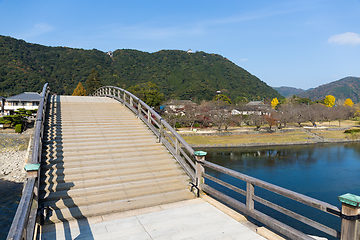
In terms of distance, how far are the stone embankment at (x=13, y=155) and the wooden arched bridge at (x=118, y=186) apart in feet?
41.1

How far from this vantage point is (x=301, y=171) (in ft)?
65.9

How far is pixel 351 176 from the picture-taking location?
1856 centimetres

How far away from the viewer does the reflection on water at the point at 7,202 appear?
1065 centimetres

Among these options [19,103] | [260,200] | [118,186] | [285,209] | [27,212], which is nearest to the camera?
[27,212]

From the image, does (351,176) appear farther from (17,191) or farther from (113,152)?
(17,191)

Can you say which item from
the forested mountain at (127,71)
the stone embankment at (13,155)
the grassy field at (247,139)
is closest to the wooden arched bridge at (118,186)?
the stone embankment at (13,155)

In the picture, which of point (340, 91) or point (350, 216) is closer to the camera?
point (350, 216)

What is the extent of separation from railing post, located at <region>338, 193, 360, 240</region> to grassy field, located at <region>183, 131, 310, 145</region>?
2786 centimetres

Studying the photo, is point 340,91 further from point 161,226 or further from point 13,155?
point 161,226

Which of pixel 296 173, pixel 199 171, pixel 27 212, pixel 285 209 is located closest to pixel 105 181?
pixel 199 171

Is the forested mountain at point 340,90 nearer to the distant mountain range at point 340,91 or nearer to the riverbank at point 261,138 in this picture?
the distant mountain range at point 340,91

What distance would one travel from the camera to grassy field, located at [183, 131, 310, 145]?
31.5 metres

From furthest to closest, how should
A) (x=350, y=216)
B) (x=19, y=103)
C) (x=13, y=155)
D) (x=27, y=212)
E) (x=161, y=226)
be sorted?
1. (x=19, y=103)
2. (x=13, y=155)
3. (x=161, y=226)
4. (x=27, y=212)
5. (x=350, y=216)

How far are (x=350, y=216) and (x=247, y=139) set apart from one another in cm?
3120
